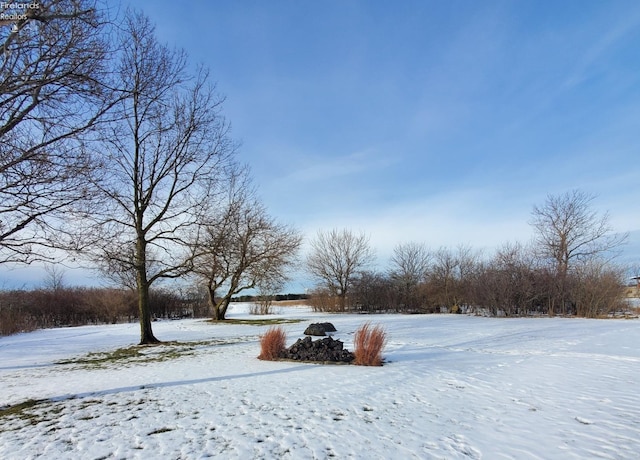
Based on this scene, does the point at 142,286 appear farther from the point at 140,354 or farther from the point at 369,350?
the point at 369,350

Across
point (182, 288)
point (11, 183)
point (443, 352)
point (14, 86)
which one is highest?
point (14, 86)

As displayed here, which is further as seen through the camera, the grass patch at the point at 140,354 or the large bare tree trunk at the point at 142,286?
the large bare tree trunk at the point at 142,286

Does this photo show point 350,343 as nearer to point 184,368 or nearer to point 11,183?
point 184,368

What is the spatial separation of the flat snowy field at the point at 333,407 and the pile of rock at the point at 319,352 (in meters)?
0.50

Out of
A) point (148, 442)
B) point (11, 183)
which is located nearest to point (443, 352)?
point (148, 442)

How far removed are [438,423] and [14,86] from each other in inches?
285

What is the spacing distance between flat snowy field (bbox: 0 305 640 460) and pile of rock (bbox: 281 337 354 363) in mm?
501

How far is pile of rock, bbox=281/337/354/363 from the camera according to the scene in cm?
910

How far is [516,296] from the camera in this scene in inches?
926

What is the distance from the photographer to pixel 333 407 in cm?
541

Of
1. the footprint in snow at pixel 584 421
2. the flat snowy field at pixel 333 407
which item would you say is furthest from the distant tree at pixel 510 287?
the footprint in snow at pixel 584 421

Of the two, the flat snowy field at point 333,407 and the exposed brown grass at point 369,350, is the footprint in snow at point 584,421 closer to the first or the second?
the flat snowy field at point 333,407

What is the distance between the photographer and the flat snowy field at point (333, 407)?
4.00 m

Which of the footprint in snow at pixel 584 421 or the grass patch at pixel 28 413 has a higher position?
the grass patch at pixel 28 413
